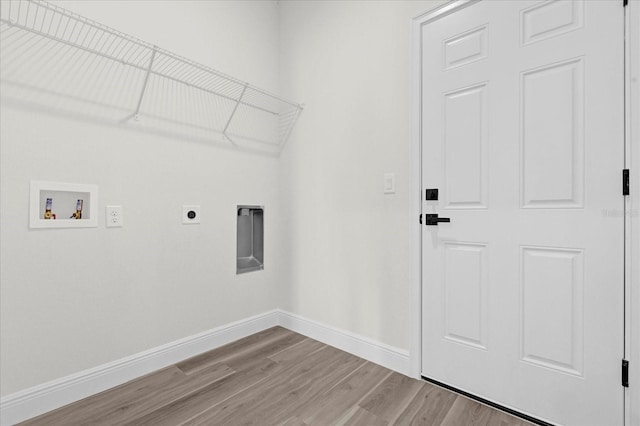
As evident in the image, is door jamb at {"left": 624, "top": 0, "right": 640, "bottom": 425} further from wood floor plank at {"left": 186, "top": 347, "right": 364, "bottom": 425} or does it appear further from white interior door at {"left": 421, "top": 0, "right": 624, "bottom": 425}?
wood floor plank at {"left": 186, "top": 347, "right": 364, "bottom": 425}

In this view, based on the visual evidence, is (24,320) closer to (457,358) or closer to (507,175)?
(457,358)

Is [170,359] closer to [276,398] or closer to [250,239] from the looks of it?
[276,398]

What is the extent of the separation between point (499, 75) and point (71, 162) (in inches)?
85.9

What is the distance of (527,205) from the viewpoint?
1.45 metres

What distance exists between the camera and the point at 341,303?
219 cm

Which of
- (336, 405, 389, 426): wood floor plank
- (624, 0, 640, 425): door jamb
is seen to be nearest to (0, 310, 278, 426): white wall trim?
(336, 405, 389, 426): wood floor plank

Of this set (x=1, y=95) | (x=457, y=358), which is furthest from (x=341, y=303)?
(x=1, y=95)

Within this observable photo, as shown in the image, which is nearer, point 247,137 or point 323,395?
point 323,395

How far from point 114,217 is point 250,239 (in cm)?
97

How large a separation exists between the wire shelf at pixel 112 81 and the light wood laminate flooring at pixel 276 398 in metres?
1.48

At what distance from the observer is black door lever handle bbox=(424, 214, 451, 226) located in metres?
1.70

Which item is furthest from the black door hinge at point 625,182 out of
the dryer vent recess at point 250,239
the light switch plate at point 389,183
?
the dryer vent recess at point 250,239

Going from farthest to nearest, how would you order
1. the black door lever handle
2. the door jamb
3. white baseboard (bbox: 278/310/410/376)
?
white baseboard (bbox: 278/310/410/376) < the black door lever handle < the door jamb

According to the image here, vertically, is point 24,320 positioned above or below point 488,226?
below
